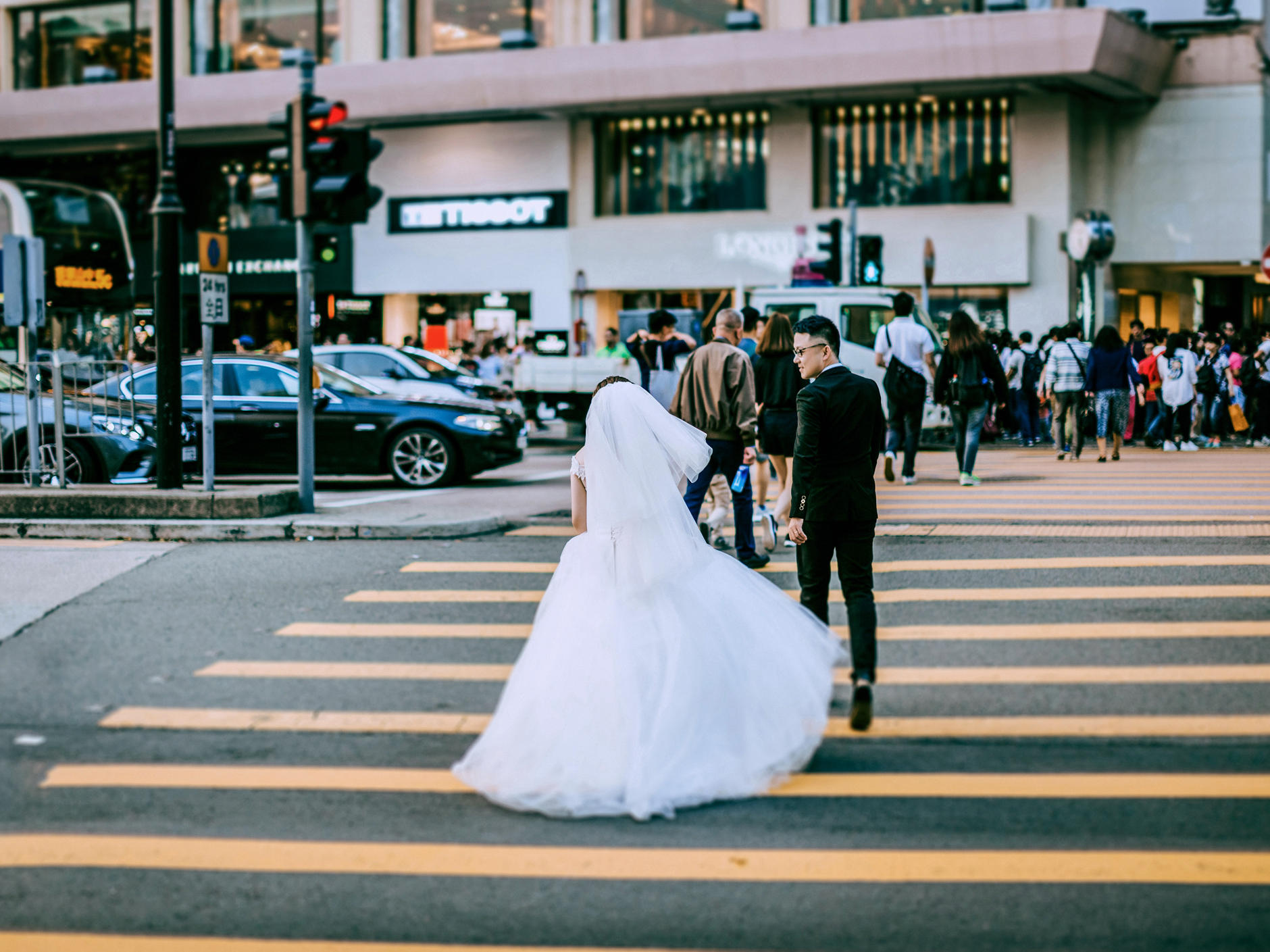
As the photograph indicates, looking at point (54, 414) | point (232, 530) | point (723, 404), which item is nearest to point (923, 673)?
point (723, 404)

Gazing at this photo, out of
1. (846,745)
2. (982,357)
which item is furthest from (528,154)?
(846,745)

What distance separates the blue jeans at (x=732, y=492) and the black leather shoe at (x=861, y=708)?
3503 millimetres

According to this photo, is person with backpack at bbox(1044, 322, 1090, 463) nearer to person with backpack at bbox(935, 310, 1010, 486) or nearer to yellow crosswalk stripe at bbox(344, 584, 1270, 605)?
person with backpack at bbox(935, 310, 1010, 486)

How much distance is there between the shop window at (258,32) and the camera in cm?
3466

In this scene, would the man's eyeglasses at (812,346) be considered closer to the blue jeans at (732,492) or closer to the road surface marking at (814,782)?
the road surface marking at (814,782)

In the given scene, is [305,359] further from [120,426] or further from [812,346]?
[812,346]

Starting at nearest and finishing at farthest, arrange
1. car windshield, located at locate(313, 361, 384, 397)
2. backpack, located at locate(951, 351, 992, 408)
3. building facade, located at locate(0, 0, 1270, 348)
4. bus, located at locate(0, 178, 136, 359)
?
backpack, located at locate(951, 351, 992, 408)
car windshield, located at locate(313, 361, 384, 397)
bus, located at locate(0, 178, 136, 359)
building facade, located at locate(0, 0, 1270, 348)

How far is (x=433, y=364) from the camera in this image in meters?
21.5

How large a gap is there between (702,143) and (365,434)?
57.9 feet

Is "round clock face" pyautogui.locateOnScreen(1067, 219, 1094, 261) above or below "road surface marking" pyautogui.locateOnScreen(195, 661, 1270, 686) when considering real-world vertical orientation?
above

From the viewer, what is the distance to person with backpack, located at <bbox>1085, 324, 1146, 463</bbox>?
1855 centimetres

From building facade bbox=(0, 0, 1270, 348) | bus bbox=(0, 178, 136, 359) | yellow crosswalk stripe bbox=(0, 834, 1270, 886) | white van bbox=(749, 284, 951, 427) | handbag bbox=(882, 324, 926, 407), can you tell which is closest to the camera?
yellow crosswalk stripe bbox=(0, 834, 1270, 886)

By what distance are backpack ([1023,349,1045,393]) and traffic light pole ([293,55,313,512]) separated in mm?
13328

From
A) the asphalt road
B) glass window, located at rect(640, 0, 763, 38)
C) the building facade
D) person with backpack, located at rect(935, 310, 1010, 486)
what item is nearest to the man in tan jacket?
the asphalt road
